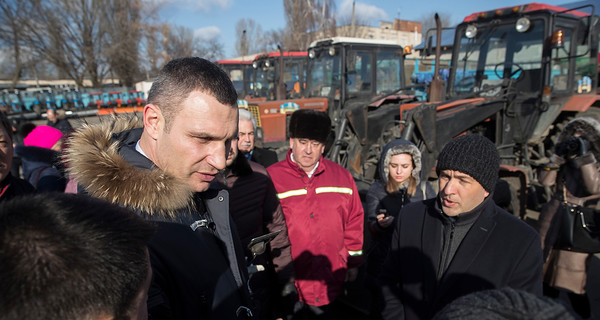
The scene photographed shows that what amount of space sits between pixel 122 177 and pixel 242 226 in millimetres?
1155

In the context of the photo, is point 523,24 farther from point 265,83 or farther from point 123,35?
point 123,35

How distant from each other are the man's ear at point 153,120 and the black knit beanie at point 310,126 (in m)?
1.56

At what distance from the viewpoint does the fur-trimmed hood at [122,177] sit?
1119 mm

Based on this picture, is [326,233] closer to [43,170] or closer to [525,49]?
[43,170]

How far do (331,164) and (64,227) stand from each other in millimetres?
2349

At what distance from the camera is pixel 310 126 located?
2758mm

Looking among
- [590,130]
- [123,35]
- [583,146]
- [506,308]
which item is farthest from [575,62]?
[123,35]

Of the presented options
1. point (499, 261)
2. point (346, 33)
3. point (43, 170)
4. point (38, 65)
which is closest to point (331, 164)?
point (499, 261)

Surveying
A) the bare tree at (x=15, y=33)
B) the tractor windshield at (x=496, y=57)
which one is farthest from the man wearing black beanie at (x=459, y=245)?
the bare tree at (x=15, y=33)

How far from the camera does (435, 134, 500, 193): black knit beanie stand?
70.6 inches

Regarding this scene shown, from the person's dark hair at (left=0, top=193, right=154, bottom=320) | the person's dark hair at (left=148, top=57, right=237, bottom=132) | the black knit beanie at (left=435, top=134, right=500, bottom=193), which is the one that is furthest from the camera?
the black knit beanie at (left=435, top=134, right=500, bottom=193)

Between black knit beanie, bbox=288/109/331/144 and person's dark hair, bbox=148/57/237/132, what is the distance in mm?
1470

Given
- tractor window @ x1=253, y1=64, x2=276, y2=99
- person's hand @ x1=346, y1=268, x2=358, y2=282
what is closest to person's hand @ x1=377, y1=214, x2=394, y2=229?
person's hand @ x1=346, y1=268, x2=358, y2=282

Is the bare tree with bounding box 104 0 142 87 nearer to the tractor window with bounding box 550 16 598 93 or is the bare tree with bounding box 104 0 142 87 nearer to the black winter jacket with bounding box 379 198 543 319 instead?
the tractor window with bounding box 550 16 598 93
